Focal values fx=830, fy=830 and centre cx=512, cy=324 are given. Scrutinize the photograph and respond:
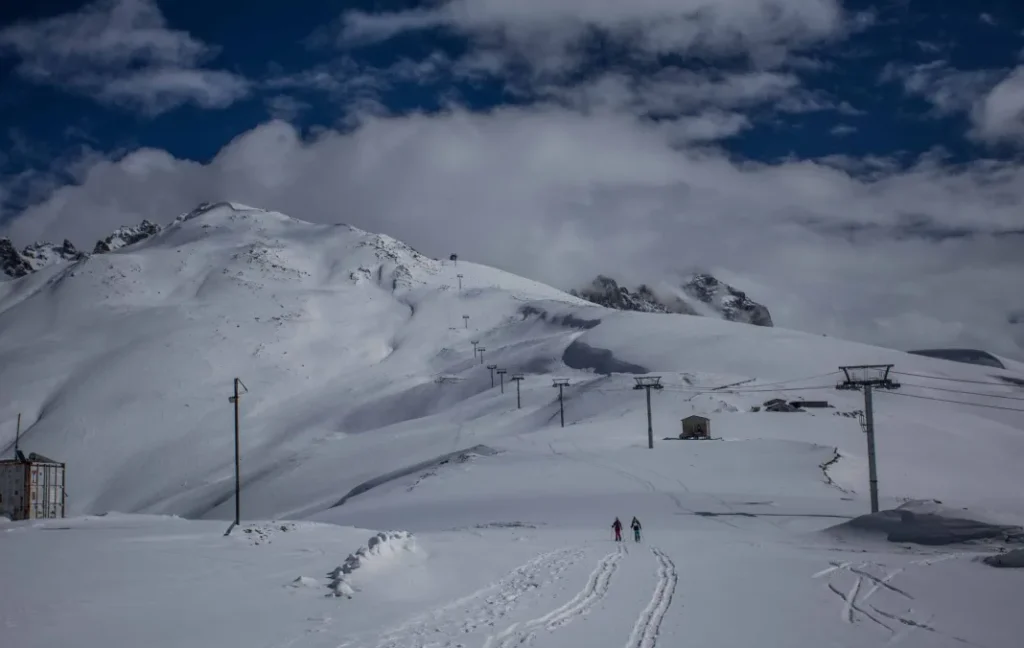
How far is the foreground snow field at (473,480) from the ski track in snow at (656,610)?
0.16m

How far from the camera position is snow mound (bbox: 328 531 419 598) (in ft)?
58.7

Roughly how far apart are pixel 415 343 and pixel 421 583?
149 metres

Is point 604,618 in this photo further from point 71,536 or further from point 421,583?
point 71,536

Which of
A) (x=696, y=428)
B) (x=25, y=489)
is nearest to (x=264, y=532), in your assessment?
(x=25, y=489)

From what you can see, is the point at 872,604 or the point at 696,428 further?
the point at 696,428

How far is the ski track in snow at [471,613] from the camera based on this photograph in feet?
44.1

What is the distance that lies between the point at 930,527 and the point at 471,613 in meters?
20.2

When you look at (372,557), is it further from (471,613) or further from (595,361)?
(595,361)

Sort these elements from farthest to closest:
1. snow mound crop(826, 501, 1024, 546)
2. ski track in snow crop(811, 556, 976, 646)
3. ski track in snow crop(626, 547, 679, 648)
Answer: snow mound crop(826, 501, 1024, 546) < ski track in snow crop(811, 556, 976, 646) < ski track in snow crop(626, 547, 679, 648)

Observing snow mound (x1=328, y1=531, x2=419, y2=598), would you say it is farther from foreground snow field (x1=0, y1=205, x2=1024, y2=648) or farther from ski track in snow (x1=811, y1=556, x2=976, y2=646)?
ski track in snow (x1=811, y1=556, x2=976, y2=646)

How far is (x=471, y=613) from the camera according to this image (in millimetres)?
15898

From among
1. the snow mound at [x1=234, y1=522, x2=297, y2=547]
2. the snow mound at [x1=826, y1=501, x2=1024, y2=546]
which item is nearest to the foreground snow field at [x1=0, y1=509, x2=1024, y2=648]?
the snow mound at [x1=234, y1=522, x2=297, y2=547]

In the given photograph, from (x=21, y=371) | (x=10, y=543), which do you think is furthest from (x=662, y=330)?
(x=10, y=543)

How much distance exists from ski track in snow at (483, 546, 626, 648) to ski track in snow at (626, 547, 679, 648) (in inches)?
46.3
